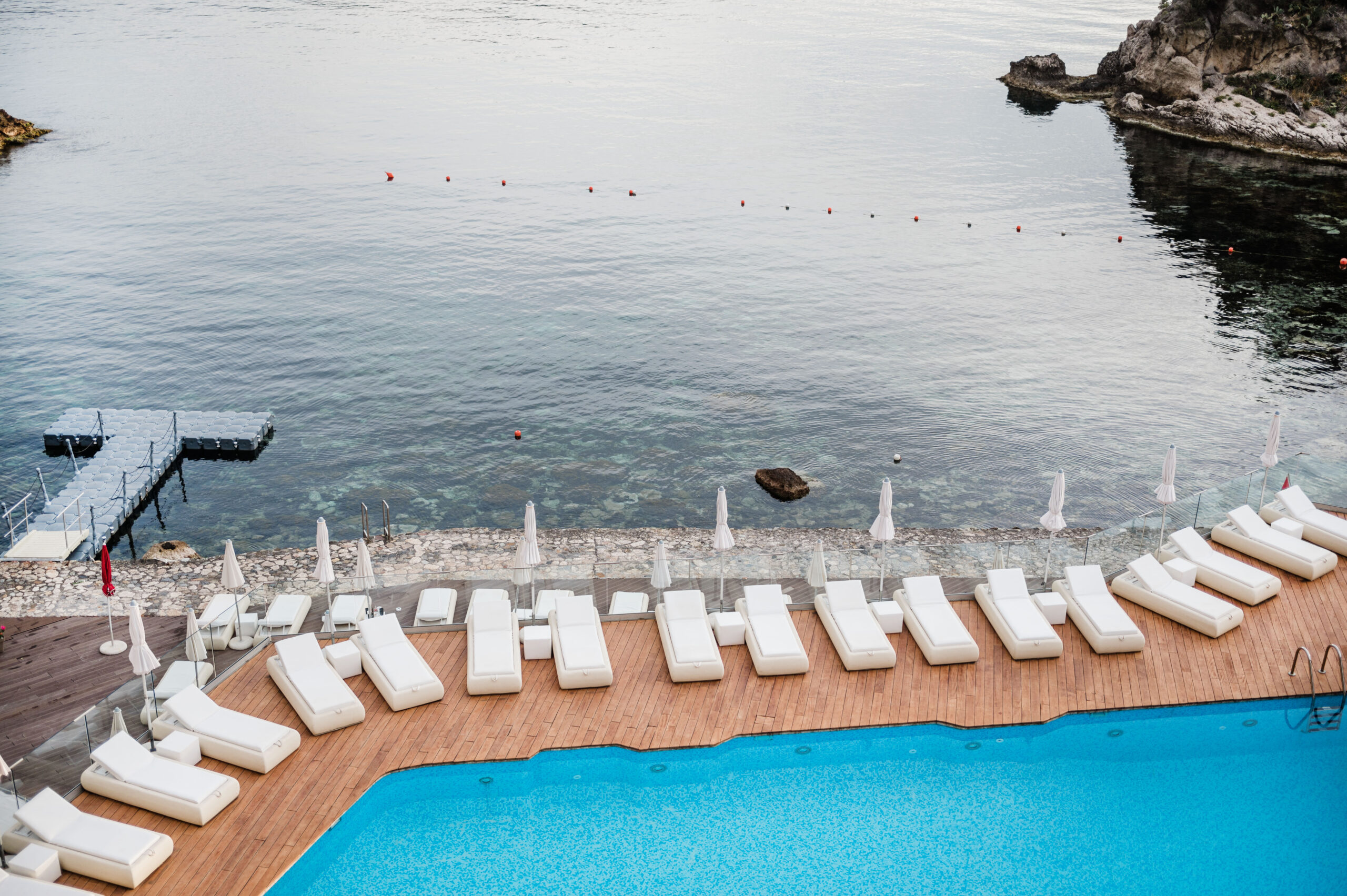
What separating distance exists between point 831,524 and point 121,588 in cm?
1714

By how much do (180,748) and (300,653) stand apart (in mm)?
2284

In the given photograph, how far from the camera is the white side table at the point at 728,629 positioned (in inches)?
652

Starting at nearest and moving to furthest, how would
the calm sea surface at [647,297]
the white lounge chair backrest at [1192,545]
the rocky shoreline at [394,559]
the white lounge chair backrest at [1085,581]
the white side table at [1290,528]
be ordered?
the white lounge chair backrest at [1085,581] < the white lounge chair backrest at [1192,545] < the white side table at [1290,528] < the rocky shoreline at [394,559] < the calm sea surface at [647,297]

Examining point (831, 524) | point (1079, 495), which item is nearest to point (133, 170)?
point (831, 524)

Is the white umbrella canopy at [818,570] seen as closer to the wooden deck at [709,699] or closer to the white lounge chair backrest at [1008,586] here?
the wooden deck at [709,699]

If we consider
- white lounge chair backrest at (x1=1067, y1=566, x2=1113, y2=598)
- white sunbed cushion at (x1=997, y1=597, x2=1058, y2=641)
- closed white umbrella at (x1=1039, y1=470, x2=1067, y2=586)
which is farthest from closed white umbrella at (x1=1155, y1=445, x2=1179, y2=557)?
white sunbed cushion at (x1=997, y1=597, x2=1058, y2=641)

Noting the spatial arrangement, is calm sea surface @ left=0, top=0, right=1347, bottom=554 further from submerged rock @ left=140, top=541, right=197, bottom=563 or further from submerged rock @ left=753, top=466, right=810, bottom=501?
submerged rock @ left=140, top=541, right=197, bottom=563

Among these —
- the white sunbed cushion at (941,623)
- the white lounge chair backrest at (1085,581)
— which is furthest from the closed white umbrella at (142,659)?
the white lounge chair backrest at (1085,581)

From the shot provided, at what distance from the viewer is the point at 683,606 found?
16.9 metres

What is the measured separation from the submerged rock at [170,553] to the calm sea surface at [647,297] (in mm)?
1017

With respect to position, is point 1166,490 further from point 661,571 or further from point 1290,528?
point 661,571

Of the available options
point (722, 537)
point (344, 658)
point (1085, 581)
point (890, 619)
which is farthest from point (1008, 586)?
point (344, 658)

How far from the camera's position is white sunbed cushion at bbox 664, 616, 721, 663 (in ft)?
52.0

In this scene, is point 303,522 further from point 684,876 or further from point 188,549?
point 684,876
